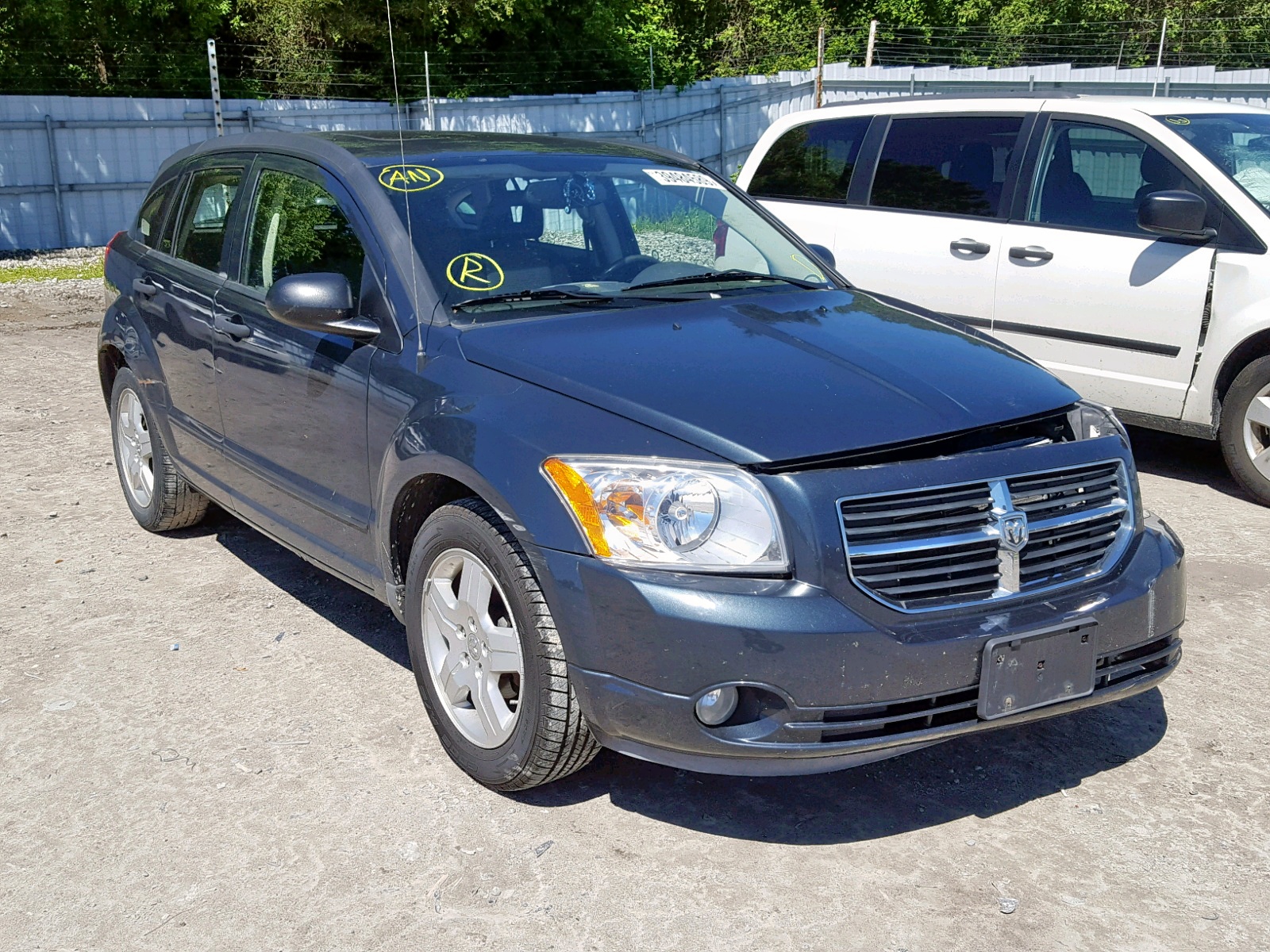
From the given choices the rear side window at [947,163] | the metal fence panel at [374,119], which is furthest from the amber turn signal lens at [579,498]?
the metal fence panel at [374,119]

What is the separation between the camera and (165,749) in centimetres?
370

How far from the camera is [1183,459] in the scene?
6863 millimetres

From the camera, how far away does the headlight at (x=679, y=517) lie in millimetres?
2889

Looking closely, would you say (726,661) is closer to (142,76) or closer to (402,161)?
(402,161)

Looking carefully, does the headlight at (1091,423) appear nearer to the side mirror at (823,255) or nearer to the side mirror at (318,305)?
the side mirror at (823,255)

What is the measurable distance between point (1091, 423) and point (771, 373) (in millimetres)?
907

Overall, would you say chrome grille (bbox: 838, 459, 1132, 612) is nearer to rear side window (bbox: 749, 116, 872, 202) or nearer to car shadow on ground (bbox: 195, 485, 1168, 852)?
car shadow on ground (bbox: 195, 485, 1168, 852)

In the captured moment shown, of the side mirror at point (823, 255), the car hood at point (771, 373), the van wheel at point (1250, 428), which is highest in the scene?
the side mirror at point (823, 255)

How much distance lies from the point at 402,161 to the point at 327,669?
5.54 feet

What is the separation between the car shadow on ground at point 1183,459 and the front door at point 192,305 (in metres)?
4.27

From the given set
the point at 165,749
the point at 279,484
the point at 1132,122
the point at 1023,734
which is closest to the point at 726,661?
the point at 1023,734

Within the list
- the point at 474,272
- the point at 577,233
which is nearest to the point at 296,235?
the point at 474,272

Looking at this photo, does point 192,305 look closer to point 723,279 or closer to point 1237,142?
point 723,279

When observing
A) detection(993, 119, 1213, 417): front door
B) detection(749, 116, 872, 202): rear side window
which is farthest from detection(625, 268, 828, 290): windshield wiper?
detection(749, 116, 872, 202): rear side window
